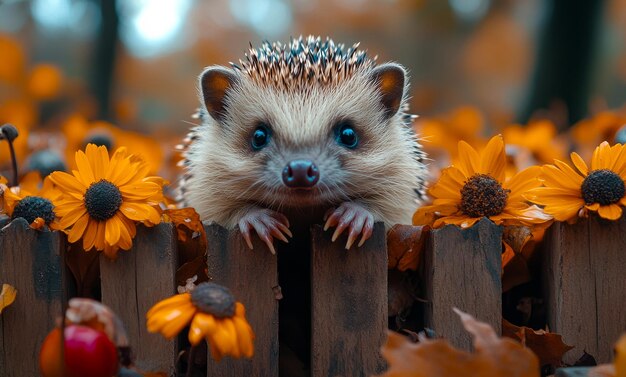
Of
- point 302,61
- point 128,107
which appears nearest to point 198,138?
point 302,61

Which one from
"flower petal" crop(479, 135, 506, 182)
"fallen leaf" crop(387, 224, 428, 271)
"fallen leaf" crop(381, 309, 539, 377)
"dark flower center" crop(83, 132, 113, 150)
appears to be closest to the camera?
"fallen leaf" crop(381, 309, 539, 377)

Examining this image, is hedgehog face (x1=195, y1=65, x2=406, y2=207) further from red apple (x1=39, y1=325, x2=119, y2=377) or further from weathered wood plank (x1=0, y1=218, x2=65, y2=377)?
red apple (x1=39, y1=325, x2=119, y2=377)

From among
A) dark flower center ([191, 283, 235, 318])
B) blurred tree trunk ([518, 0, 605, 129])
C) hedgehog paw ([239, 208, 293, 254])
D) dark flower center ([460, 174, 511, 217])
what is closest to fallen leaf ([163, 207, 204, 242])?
hedgehog paw ([239, 208, 293, 254])

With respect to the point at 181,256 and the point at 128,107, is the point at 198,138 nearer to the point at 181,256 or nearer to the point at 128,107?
the point at 181,256

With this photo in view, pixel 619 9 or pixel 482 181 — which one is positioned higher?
pixel 619 9

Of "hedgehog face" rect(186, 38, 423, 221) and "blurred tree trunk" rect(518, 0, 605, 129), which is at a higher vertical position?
"blurred tree trunk" rect(518, 0, 605, 129)

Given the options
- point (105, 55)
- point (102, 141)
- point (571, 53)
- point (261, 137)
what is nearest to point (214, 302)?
point (261, 137)

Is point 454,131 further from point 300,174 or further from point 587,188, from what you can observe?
point 300,174
